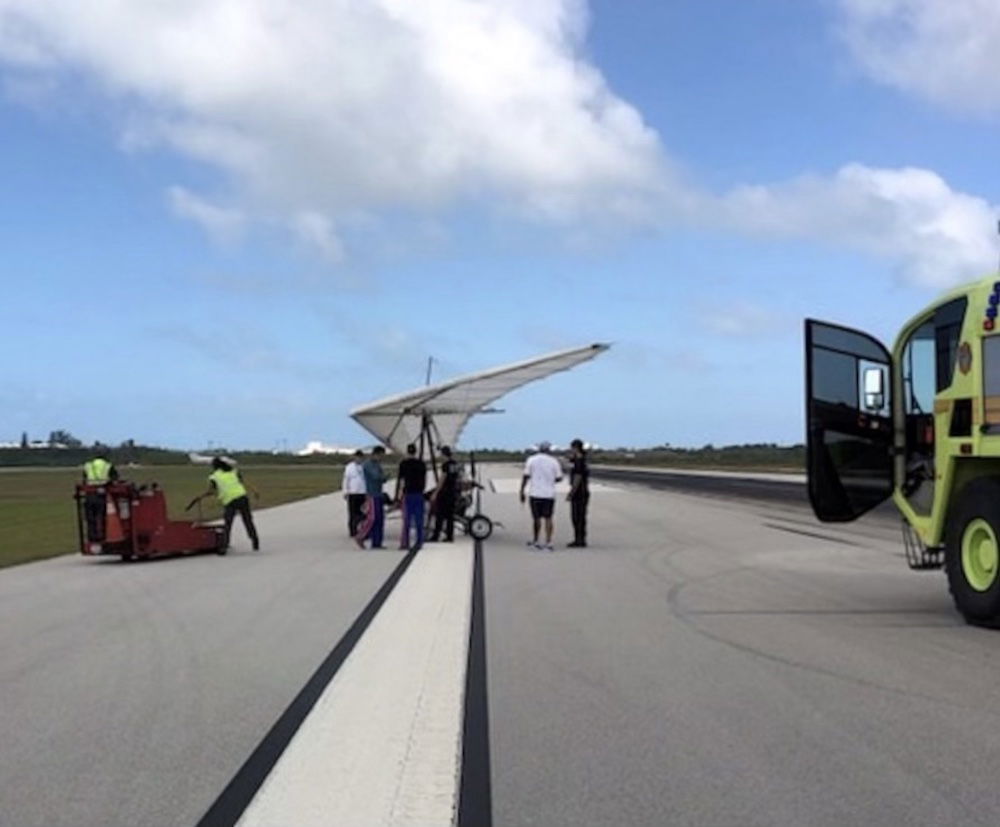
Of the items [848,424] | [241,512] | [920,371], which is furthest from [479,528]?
[920,371]

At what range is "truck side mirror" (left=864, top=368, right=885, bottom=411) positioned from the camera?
12.4m

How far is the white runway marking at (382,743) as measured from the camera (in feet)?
18.4

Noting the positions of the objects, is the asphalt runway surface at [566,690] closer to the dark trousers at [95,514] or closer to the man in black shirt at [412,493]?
the dark trousers at [95,514]

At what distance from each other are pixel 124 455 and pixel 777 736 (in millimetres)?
160285

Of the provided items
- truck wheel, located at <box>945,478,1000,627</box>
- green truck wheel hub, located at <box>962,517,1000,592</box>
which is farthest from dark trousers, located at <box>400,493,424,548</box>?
green truck wheel hub, located at <box>962,517,1000,592</box>

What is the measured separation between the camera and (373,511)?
2081 centimetres

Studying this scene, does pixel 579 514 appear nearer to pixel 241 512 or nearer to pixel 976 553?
pixel 241 512

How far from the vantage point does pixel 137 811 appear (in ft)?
18.3

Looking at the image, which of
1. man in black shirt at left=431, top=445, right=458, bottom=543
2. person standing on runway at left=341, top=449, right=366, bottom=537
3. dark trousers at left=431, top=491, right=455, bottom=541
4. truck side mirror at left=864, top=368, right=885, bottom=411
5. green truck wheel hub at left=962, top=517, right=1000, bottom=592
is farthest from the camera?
person standing on runway at left=341, top=449, right=366, bottom=537

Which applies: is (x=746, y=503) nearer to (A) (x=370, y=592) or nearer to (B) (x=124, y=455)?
(A) (x=370, y=592)

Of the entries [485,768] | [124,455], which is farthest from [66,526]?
[124,455]

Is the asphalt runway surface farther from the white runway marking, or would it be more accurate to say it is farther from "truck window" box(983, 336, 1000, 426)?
"truck window" box(983, 336, 1000, 426)

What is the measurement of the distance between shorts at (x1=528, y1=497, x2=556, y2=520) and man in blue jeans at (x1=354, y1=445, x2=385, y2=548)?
2545 millimetres

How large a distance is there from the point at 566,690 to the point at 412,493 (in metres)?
12.6
